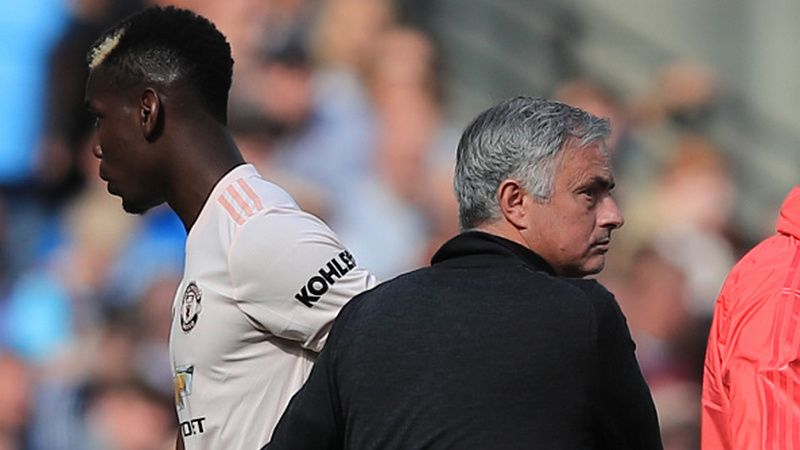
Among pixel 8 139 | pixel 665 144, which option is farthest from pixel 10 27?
pixel 665 144

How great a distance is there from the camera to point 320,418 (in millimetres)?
2244

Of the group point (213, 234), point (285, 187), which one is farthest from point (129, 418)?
point (213, 234)

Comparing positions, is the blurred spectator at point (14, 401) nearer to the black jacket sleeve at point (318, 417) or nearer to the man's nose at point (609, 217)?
the black jacket sleeve at point (318, 417)

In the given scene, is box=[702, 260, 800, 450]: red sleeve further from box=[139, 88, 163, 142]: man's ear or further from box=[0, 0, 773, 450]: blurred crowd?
box=[0, 0, 773, 450]: blurred crowd

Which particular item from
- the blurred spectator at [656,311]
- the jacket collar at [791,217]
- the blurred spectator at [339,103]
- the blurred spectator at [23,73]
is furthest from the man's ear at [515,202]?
the blurred spectator at [656,311]

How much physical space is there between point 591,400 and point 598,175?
37 centimetres

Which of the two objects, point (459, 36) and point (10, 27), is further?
point (459, 36)

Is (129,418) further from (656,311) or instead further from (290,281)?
(290,281)

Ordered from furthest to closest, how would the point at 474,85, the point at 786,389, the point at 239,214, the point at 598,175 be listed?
the point at 474,85, the point at 239,214, the point at 786,389, the point at 598,175

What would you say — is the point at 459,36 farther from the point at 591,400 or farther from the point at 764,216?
the point at 591,400

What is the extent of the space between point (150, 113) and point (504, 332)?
2.94 feet

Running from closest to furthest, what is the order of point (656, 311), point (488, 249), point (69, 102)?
point (488, 249)
point (69, 102)
point (656, 311)

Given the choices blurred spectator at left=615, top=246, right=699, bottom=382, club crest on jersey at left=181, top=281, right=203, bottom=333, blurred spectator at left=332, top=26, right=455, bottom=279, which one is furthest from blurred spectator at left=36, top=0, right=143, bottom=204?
club crest on jersey at left=181, top=281, right=203, bottom=333

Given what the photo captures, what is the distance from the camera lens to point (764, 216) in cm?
762
